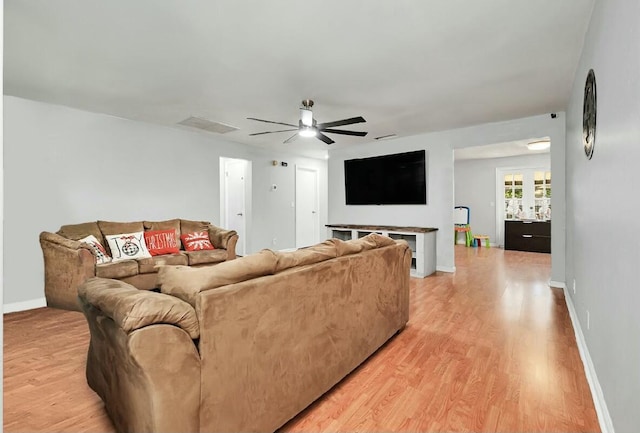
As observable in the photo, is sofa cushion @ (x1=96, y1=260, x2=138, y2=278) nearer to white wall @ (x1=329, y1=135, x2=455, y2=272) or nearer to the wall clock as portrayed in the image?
white wall @ (x1=329, y1=135, x2=455, y2=272)

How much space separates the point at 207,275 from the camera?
1.39 m

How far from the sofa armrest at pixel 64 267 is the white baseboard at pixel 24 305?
0.52 ft

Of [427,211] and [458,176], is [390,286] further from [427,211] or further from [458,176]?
[458,176]

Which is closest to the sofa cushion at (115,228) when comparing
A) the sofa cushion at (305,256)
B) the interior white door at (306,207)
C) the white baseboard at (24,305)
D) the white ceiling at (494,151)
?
the white baseboard at (24,305)

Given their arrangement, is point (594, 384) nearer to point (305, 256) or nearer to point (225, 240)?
point (305, 256)

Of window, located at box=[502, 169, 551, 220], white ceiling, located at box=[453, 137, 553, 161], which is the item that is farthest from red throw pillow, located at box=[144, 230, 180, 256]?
window, located at box=[502, 169, 551, 220]

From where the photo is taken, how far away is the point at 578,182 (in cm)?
279

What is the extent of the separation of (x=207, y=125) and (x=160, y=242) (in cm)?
185

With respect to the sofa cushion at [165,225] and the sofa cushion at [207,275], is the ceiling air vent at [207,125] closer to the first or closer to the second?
the sofa cushion at [165,225]

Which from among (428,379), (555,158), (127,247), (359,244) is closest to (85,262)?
(127,247)

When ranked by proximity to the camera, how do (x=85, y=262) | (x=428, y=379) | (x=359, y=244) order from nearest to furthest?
(x=428, y=379), (x=359, y=244), (x=85, y=262)

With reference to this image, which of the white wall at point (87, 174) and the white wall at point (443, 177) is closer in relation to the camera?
the white wall at point (87, 174)

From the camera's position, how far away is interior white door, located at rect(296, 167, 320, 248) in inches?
300

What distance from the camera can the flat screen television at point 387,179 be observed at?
5594mm
